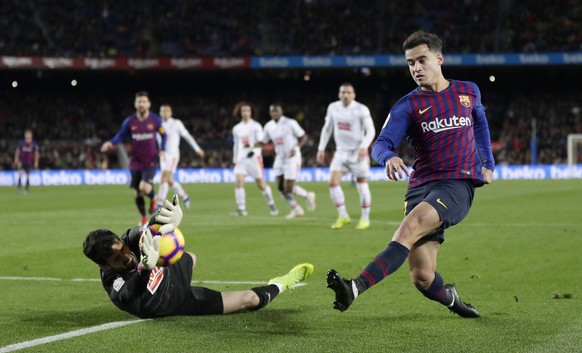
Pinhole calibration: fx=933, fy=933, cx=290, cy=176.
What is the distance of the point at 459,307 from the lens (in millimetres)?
6652

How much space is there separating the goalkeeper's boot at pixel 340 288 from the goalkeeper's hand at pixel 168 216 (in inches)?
40.4

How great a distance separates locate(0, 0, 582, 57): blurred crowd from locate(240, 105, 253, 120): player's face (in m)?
26.6

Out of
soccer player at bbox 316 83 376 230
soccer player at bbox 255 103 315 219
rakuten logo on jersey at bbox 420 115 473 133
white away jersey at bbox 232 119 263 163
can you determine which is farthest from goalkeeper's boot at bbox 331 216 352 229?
rakuten logo on jersey at bbox 420 115 473 133

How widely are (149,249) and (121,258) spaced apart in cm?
95

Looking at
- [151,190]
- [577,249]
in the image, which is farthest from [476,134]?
[151,190]

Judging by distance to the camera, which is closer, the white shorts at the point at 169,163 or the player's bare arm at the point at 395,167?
the player's bare arm at the point at 395,167

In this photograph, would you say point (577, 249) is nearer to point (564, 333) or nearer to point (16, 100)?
point (564, 333)

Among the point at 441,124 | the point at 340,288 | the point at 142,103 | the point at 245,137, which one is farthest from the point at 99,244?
the point at 245,137

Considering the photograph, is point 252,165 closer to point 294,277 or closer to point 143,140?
point 143,140

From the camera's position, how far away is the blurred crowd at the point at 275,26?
46.6 meters

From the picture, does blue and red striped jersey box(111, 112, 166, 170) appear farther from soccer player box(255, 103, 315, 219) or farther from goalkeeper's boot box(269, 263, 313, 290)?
goalkeeper's boot box(269, 263, 313, 290)

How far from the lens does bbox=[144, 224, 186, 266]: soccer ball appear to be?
5910 mm

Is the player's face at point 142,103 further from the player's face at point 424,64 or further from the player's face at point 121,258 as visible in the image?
the player's face at point 424,64

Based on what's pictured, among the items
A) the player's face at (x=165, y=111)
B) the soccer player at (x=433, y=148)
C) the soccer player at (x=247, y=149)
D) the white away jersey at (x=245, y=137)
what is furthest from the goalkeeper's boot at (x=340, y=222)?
the soccer player at (x=433, y=148)
